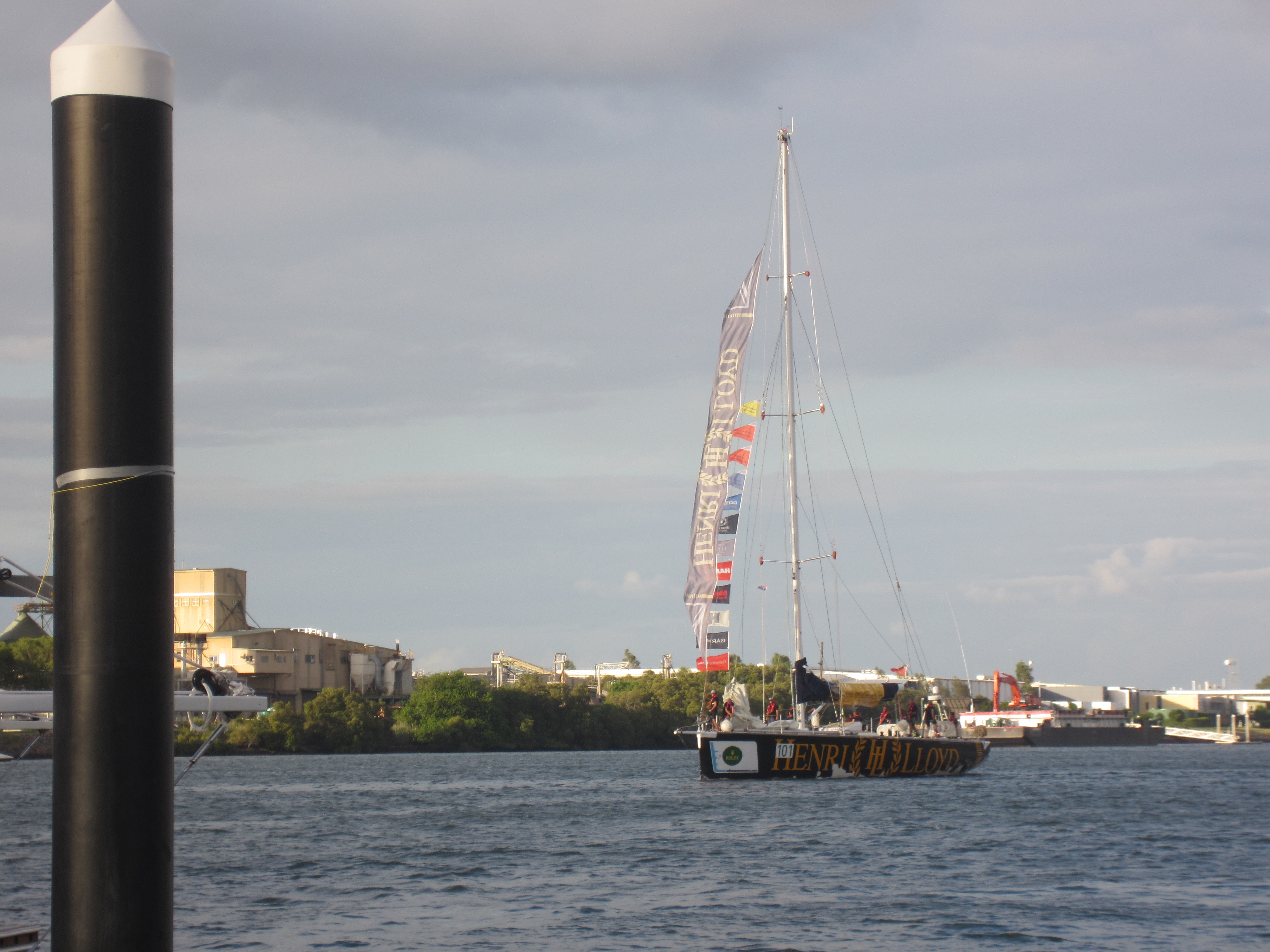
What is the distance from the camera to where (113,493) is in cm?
625

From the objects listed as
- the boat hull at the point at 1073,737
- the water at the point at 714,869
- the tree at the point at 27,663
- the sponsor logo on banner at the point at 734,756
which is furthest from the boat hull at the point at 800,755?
the boat hull at the point at 1073,737

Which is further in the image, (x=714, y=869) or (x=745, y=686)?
(x=745, y=686)

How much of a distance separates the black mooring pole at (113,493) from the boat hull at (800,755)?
4349 centimetres

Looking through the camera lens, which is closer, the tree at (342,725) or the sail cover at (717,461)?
the sail cover at (717,461)

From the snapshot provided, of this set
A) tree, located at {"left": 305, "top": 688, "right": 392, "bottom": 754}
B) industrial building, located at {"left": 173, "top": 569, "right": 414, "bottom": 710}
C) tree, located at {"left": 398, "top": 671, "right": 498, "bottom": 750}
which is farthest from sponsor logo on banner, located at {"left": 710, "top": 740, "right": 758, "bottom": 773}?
tree, located at {"left": 398, "top": 671, "right": 498, "bottom": 750}

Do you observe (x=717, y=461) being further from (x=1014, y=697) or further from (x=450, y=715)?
(x=1014, y=697)

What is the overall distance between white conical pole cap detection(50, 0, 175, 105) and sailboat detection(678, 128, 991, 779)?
43881 millimetres

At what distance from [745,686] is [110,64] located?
4336 centimetres

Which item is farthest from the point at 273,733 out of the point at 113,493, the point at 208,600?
the point at 113,493

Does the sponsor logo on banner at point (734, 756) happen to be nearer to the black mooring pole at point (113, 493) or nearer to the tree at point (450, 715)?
the black mooring pole at point (113, 493)

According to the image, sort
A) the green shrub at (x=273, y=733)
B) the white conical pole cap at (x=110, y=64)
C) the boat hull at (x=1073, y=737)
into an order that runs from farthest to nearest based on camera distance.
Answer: the boat hull at (x=1073, y=737) < the green shrub at (x=273, y=733) < the white conical pole cap at (x=110, y=64)

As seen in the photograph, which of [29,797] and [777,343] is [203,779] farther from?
[777,343]

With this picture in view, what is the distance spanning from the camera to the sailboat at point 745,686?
163 feet

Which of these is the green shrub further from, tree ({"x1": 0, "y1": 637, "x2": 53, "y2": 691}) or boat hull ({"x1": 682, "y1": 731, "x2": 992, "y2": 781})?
boat hull ({"x1": 682, "y1": 731, "x2": 992, "y2": 781})
